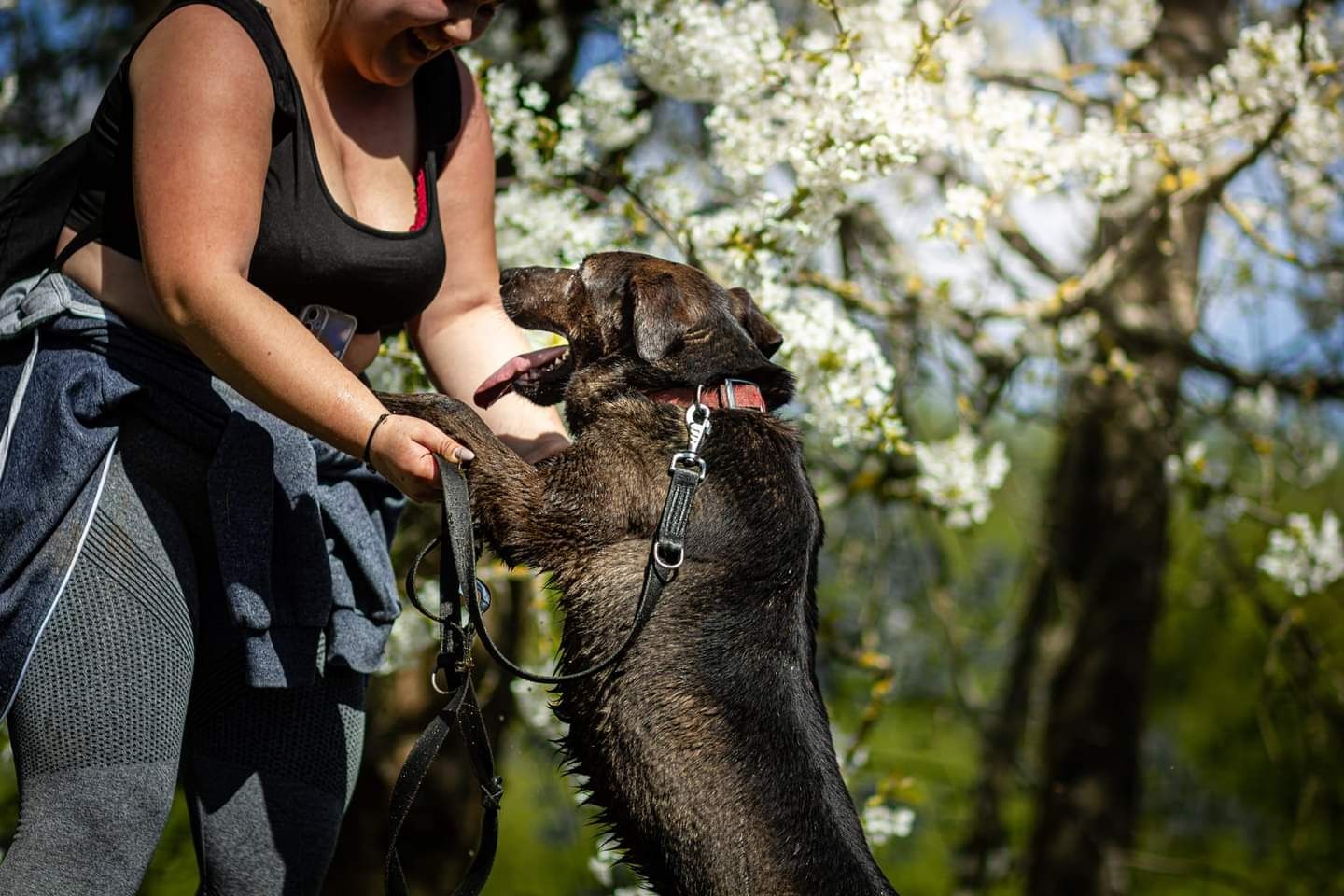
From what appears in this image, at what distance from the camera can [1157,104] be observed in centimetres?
452

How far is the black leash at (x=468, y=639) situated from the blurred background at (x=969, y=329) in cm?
36

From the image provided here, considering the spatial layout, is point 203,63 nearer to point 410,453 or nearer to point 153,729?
point 410,453

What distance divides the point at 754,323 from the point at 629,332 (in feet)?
1.10

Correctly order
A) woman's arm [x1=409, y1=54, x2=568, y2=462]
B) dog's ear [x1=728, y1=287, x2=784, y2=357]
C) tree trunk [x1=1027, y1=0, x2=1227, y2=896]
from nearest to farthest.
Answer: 1. woman's arm [x1=409, y1=54, x2=568, y2=462]
2. dog's ear [x1=728, y1=287, x2=784, y2=357]
3. tree trunk [x1=1027, y1=0, x2=1227, y2=896]

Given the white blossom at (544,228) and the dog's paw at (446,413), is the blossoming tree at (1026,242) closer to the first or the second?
the white blossom at (544,228)

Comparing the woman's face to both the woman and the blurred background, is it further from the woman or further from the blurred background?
the blurred background

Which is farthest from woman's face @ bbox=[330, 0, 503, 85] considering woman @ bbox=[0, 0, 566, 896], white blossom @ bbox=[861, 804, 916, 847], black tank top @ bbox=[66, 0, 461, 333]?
white blossom @ bbox=[861, 804, 916, 847]

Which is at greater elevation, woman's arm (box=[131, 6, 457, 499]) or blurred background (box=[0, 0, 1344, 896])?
woman's arm (box=[131, 6, 457, 499])

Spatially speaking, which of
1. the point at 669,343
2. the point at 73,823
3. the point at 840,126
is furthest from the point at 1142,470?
the point at 73,823

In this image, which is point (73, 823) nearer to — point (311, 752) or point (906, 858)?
point (311, 752)

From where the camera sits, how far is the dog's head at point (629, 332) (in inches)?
109

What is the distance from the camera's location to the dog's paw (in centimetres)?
255

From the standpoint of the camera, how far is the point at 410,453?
211cm

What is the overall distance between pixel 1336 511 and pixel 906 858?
3.26 m
